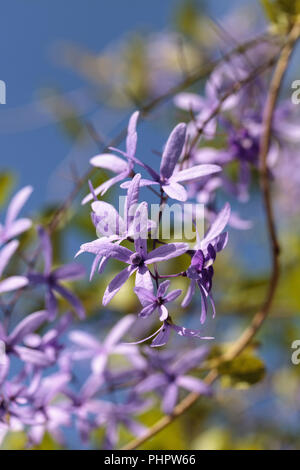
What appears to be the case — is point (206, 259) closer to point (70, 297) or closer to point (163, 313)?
point (163, 313)

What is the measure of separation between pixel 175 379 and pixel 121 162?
0.36 metres

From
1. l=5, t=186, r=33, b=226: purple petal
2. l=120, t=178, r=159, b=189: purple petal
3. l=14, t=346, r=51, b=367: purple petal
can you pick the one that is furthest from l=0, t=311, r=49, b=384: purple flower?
l=120, t=178, r=159, b=189: purple petal

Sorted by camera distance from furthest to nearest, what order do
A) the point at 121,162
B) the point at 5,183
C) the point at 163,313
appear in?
1. the point at 5,183
2. the point at 121,162
3. the point at 163,313

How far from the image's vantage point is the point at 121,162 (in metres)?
0.58

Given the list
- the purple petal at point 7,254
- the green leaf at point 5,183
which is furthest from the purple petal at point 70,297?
the green leaf at point 5,183

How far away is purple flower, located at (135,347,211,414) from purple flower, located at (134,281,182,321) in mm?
314

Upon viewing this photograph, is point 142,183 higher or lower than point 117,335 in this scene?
higher

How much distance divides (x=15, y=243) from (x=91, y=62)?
1.30 m

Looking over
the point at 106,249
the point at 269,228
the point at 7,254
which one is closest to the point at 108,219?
the point at 106,249

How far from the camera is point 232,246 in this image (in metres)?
1.61

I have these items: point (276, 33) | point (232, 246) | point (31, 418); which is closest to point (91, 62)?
point (232, 246)

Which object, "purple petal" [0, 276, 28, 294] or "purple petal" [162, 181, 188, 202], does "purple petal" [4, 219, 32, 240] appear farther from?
"purple petal" [162, 181, 188, 202]

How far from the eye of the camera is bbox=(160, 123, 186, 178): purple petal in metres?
0.53

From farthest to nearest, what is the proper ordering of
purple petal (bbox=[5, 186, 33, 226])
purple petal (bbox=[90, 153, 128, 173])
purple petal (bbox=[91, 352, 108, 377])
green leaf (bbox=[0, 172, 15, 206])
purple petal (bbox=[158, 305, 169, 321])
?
green leaf (bbox=[0, 172, 15, 206]) → purple petal (bbox=[91, 352, 108, 377]) → purple petal (bbox=[5, 186, 33, 226]) → purple petal (bbox=[90, 153, 128, 173]) → purple petal (bbox=[158, 305, 169, 321])
